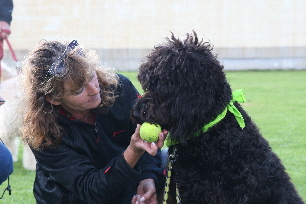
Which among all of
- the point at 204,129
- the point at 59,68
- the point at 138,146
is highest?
the point at 59,68

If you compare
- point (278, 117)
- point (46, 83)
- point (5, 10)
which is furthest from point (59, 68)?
point (278, 117)

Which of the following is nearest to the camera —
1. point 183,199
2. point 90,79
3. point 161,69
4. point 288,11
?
point 161,69

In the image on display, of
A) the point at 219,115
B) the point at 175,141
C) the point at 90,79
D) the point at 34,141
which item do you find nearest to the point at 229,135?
the point at 219,115

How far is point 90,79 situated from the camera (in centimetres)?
286

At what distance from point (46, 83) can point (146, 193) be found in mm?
899

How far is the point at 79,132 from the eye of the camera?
304 cm

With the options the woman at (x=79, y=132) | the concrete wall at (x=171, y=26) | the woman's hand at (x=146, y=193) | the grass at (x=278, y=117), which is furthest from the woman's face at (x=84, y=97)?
the concrete wall at (x=171, y=26)

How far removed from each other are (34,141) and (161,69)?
3.11 ft

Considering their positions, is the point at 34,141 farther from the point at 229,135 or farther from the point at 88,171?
the point at 229,135

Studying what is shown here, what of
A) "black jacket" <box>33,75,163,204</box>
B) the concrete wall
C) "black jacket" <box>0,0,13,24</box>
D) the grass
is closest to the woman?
"black jacket" <box>33,75,163,204</box>

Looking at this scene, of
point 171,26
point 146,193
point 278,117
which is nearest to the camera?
point 146,193

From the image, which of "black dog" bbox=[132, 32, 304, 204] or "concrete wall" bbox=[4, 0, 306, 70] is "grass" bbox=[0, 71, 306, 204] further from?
"black dog" bbox=[132, 32, 304, 204]

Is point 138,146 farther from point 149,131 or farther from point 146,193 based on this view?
point 146,193

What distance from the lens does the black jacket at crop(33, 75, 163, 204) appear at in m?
2.84
